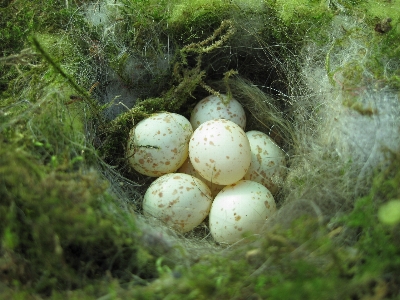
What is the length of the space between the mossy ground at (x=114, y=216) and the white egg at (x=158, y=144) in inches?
3.0

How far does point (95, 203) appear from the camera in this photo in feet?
3.99

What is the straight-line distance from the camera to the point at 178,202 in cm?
163

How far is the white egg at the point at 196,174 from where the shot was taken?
1825 millimetres

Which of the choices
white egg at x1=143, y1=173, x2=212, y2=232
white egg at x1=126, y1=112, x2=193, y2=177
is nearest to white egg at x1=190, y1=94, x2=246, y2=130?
white egg at x1=126, y1=112, x2=193, y2=177

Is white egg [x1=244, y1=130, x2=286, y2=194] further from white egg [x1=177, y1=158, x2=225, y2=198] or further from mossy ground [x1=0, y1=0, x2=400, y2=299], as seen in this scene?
mossy ground [x1=0, y1=0, x2=400, y2=299]

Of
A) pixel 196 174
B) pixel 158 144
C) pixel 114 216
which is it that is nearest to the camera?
pixel 114 216

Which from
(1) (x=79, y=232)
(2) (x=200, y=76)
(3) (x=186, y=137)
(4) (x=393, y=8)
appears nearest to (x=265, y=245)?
(1) (x=79, y=232)

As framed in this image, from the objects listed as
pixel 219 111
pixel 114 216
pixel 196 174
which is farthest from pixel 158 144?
pixel 114 216

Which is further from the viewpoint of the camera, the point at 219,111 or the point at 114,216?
the point at 219,111

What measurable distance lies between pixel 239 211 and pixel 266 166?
0.31 metres

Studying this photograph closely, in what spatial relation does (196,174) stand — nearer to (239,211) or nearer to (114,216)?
(239,211)

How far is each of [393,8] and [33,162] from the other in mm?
1654

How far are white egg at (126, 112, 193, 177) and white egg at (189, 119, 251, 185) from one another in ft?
0.32

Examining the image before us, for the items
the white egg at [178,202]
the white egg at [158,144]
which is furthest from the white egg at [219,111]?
the white egg at [178,202]
